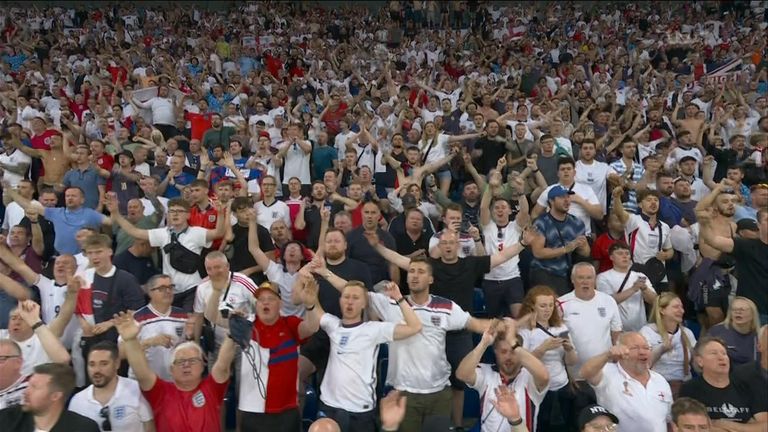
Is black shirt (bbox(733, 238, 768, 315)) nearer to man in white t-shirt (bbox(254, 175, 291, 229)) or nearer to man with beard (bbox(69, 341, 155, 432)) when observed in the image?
man in white t-shirt (bbox(254, 175, 291, 229))

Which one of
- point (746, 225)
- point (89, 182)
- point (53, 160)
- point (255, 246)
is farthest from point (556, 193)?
point (53, 160)

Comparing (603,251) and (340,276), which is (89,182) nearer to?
(340,276)

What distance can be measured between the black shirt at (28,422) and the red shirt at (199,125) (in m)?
8.16

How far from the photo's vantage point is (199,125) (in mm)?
11812

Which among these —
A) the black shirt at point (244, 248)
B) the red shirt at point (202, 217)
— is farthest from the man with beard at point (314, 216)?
the red shirt at point (202, 217)

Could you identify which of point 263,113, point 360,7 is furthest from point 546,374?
point 360,7

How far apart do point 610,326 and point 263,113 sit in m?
8.53

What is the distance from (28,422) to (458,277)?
11.2ft

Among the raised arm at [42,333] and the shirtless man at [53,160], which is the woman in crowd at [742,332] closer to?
the raised arm at [42,333]

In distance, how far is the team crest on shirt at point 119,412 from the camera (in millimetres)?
4477

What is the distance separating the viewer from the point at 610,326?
222 inches

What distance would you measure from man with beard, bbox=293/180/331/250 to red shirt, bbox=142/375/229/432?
3.07 meters

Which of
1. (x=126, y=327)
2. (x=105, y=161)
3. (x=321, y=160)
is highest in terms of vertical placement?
(x=126, y=327)

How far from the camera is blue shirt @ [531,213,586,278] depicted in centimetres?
Result: 677
